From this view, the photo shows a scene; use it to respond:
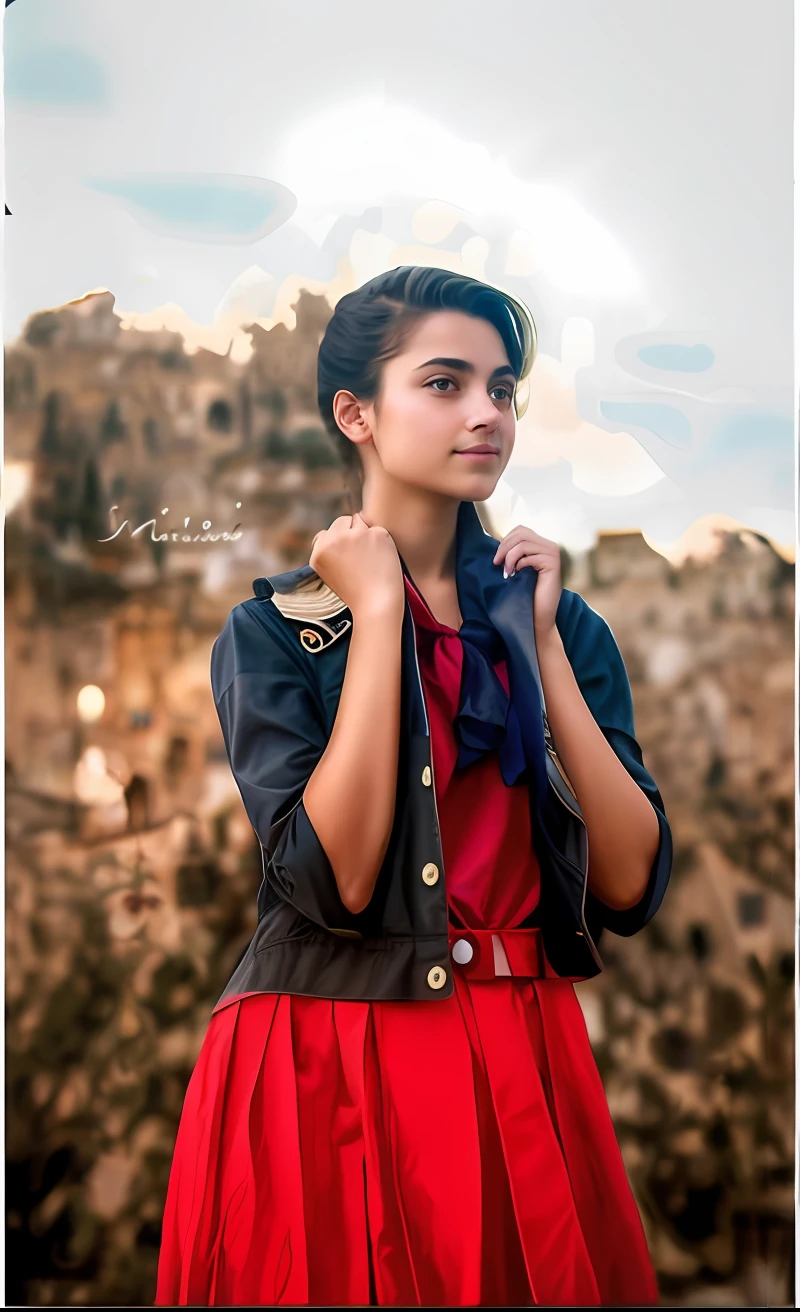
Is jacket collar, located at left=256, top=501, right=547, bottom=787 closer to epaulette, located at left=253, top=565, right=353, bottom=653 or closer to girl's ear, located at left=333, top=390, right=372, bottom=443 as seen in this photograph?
epaulette, located at left=253, top=565, right=353, bottom=653

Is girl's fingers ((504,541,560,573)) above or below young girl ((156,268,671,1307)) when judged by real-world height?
above

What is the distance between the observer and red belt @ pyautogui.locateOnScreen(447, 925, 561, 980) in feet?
5.04

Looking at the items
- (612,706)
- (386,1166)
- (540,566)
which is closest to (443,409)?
(540,566)

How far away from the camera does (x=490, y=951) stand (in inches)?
60.9

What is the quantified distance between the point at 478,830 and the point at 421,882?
12 centimetres

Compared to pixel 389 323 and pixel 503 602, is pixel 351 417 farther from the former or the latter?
pixel 503 602

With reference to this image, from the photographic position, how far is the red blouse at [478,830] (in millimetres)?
1558

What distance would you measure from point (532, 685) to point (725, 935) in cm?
51

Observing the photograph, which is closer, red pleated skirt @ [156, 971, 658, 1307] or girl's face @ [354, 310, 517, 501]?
red pleated skirt @ [156, 971, 658, 1307]

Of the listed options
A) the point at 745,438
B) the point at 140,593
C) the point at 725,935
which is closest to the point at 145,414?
the point at 140,593

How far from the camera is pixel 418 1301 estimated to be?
150cm

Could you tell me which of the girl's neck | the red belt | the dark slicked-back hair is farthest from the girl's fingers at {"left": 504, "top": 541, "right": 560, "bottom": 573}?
the red belt

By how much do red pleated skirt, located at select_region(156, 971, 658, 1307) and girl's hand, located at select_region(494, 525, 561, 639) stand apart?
0.53 m

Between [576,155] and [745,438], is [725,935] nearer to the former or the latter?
[745,438]
